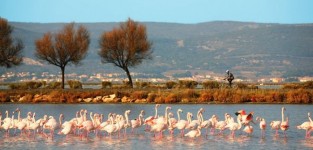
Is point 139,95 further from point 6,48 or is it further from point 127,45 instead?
point 6,48

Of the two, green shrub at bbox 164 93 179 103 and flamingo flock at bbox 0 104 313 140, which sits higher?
green shrub at bbox 164 93 179 103

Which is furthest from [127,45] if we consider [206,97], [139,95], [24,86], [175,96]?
[206,97]

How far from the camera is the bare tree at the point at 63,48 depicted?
7175cm

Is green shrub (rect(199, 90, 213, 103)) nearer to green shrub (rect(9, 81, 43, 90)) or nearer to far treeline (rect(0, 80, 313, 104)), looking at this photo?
far treeline (rect(0, 80, 313, 104))

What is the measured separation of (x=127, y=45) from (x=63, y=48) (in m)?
6.86

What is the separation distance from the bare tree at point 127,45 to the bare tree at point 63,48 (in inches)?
102

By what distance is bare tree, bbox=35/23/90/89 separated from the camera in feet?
235

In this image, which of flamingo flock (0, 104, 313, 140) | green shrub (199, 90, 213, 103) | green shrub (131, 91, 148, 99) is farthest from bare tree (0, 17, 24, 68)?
flamingo flock (0, 104, 313, 140)

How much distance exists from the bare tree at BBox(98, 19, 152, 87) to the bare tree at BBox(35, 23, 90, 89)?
8.47 feet

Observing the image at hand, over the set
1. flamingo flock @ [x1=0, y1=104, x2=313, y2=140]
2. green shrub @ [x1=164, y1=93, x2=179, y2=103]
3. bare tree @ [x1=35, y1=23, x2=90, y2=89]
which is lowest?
flamingo flock @ [x1=0, y1=104, x2=313, y2=140]

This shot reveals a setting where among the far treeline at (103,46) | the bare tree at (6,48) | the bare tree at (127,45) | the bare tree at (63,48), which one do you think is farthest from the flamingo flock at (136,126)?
the bare tree at (6,48)

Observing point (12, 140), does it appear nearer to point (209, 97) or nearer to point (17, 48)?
point (209, 97)

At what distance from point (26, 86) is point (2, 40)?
7199mm

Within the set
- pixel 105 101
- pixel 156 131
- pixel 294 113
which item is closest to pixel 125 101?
pixel 105 101
